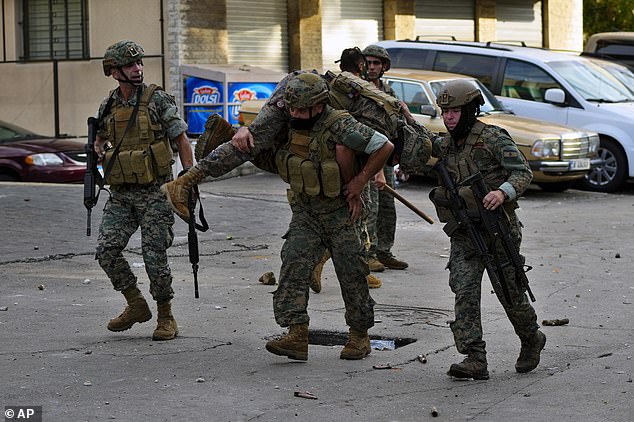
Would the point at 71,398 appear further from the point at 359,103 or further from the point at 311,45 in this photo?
the point at 311,45

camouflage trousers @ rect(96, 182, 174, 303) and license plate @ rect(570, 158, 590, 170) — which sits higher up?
camouflage trousers @ rect(96, 182, 174, 303)

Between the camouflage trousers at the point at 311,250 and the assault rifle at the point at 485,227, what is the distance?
617mm

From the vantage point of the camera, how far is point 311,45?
23.6m

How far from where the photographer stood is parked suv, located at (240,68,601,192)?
52.2 ft

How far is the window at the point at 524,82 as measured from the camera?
17438mm

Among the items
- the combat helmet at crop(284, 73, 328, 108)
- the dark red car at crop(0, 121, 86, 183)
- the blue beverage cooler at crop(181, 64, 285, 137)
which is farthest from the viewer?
the blue beverage cooler at crop(181, 64, 285, 137)

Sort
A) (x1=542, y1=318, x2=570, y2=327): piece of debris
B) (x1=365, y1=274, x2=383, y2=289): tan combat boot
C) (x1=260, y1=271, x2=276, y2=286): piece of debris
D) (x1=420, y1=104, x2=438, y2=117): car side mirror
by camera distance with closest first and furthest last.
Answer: (x1=542, y1=318, x2=570, y2=327): piece of debris, (x1=365, y1=274, x2=383, y2=289): tan combat boot, (x1=260, y1=271, x2=276, y2=286): piece of debris, (x1=420, y1=104, x2=438, y2=117): car side mirror

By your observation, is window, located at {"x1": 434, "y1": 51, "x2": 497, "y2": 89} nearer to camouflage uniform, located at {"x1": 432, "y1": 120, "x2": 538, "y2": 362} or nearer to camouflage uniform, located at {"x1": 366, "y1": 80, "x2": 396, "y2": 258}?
camouflage uniform, located at {"x1": 366, "y1": 80, "x2": 396, "y2": 258}

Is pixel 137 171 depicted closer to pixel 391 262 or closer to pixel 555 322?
pixel 555 322

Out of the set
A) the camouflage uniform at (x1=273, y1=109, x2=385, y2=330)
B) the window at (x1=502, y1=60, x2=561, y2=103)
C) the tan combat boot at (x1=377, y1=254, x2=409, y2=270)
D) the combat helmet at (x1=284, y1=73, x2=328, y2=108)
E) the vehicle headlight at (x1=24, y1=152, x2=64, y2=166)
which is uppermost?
the combat helmet at (x1=284, y1=73, x2=328, y2=108)

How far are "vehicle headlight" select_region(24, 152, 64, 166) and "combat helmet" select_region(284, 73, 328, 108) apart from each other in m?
9.81

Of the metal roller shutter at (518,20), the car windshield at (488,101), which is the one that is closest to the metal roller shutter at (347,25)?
the metal roller shutter at (518,20)

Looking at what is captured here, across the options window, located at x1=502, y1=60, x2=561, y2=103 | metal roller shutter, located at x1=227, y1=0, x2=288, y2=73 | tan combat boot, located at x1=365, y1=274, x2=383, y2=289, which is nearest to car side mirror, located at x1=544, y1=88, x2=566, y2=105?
window, located at x1=502, y1=60, x2=561, y2=103

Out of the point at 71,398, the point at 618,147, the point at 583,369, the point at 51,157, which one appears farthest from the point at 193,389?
the point at 618,147
